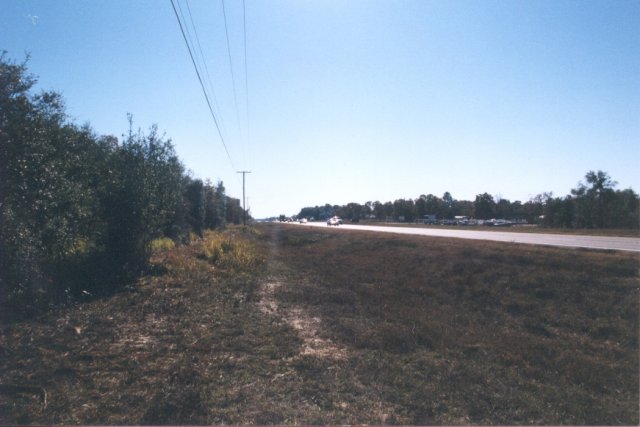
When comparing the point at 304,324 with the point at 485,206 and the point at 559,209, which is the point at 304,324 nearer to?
the point at 559,209

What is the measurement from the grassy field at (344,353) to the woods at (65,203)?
115 centimetres

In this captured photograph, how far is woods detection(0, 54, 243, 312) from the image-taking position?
979 centimetres

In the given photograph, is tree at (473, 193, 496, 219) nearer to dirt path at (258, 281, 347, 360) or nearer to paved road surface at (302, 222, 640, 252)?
paved road surface at (302, 222, 640, 252)

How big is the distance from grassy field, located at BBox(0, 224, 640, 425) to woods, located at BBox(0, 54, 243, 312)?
3.77 ft

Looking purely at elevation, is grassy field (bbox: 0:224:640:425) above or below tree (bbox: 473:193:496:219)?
below

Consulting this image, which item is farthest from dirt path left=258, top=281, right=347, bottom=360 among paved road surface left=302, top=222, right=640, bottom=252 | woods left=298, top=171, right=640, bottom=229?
woods left=298, top=171, right=640, bottom=229

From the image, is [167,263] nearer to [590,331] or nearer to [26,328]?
[26,328]

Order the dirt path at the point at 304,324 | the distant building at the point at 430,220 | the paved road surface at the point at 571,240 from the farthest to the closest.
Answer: the distant building at the point at 430,220 < the paved road surface at the point at 571,240 < the dirt path at the point at 304,324

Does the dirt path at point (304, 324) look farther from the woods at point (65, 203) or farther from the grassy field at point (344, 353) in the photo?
the woods at point (65, 203)

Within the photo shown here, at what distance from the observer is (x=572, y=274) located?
14.9m

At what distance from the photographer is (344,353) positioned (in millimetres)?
8344

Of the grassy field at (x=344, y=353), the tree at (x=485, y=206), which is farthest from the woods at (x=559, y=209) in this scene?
the grassy field at (x=344, y=353)

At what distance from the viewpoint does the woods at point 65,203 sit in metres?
9.79

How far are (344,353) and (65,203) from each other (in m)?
8.76
